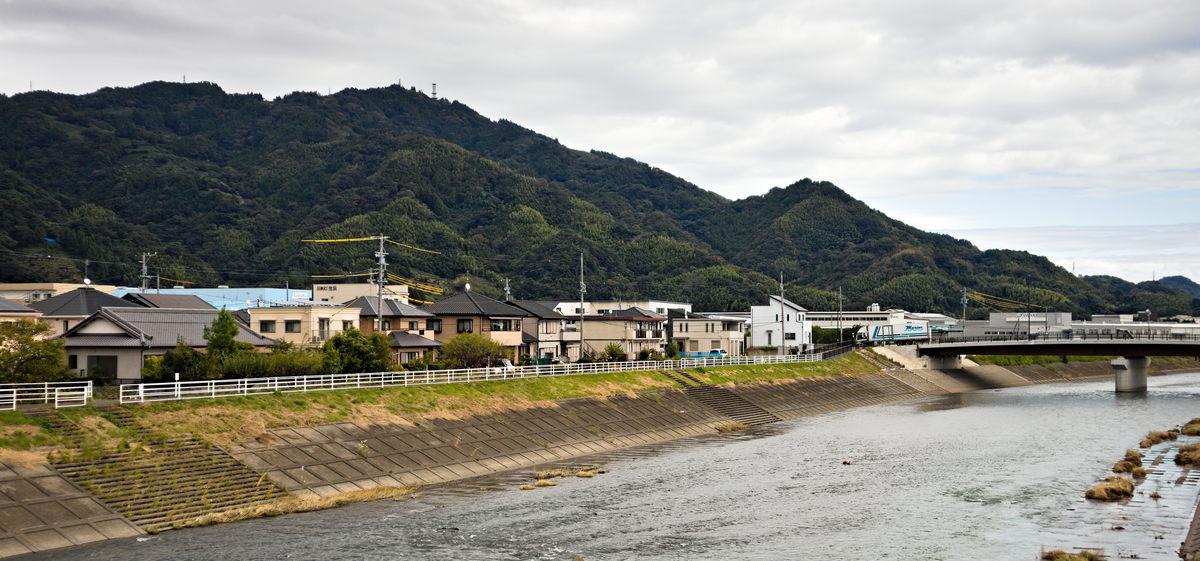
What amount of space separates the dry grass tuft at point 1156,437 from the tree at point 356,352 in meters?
46.2

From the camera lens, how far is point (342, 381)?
54625 millimetres

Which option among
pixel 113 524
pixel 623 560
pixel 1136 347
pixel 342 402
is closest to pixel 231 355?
pixel 342 402

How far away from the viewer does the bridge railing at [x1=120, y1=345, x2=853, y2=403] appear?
1742 inches

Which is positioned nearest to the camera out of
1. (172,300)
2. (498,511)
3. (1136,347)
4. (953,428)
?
(498,511)

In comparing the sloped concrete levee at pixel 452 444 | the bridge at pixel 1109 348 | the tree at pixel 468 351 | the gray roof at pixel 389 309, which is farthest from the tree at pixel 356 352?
the bridge at pixel 1109 348

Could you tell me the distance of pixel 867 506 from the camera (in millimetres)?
41438

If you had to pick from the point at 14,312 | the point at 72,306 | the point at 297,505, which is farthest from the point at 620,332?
the point at 297,505

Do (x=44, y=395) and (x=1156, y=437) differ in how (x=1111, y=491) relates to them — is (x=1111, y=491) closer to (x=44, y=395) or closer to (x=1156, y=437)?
(x=1156, y=437)

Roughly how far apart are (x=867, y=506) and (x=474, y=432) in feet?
68.8

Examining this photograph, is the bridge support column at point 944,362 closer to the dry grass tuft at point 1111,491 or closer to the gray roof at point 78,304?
the dry grass tuft at point 1111,491

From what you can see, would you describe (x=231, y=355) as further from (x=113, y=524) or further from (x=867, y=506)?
(x=867, y=506)

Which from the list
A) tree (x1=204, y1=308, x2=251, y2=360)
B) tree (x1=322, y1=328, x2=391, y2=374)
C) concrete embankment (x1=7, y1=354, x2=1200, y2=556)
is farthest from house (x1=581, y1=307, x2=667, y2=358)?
tree (x1=204, y1=308, x2=251, y2=360)

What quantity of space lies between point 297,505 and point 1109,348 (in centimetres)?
9062

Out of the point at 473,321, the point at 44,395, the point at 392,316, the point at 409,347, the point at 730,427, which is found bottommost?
the point at 730,427
